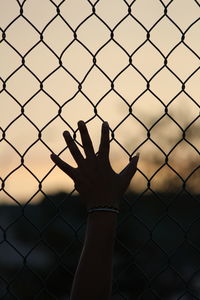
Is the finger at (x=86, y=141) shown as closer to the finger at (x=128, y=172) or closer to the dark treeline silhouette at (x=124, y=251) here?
the finger at (x=128, y=172)

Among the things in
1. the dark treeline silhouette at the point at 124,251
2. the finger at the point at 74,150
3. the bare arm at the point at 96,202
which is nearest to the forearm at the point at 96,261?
the bare arm at the point at 96,202

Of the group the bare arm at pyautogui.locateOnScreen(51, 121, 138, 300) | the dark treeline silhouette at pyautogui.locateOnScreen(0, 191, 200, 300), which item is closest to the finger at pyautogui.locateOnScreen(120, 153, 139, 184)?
the bare arm at pyautogui.locateOnScreen(51, 121, 138, 300)

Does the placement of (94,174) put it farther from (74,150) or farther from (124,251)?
(124,251)

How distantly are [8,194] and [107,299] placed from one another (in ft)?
1.63

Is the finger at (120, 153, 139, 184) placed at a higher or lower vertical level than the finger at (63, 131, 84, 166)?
lower

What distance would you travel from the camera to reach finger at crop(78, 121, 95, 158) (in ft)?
5.80

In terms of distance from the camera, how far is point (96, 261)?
5.65 ft

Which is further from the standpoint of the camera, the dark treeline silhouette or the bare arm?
the dark treeline silhouette

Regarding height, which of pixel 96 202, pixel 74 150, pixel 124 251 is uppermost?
pixel 74 150

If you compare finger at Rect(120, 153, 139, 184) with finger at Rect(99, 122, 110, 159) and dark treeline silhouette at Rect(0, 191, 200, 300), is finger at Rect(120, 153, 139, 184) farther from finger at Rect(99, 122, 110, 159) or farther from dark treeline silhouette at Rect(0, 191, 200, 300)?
dark treeline silhouette at Rect(0, 191, 200, 300)

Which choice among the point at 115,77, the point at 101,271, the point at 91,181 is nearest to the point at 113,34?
the point at 115,77

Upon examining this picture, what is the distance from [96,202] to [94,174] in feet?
0.19

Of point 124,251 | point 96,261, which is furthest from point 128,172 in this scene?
point 124,251

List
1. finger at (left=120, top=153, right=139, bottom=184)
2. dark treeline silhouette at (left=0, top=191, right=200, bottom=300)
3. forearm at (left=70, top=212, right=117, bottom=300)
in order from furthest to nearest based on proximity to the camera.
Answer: dark treeline silhouette at (left=0, top=191, right=200, bottom=300)
finger at (left=120, top=153, right=139, bottom=184)
forearm at (left=70, top=212, right=117, bottom=300)
